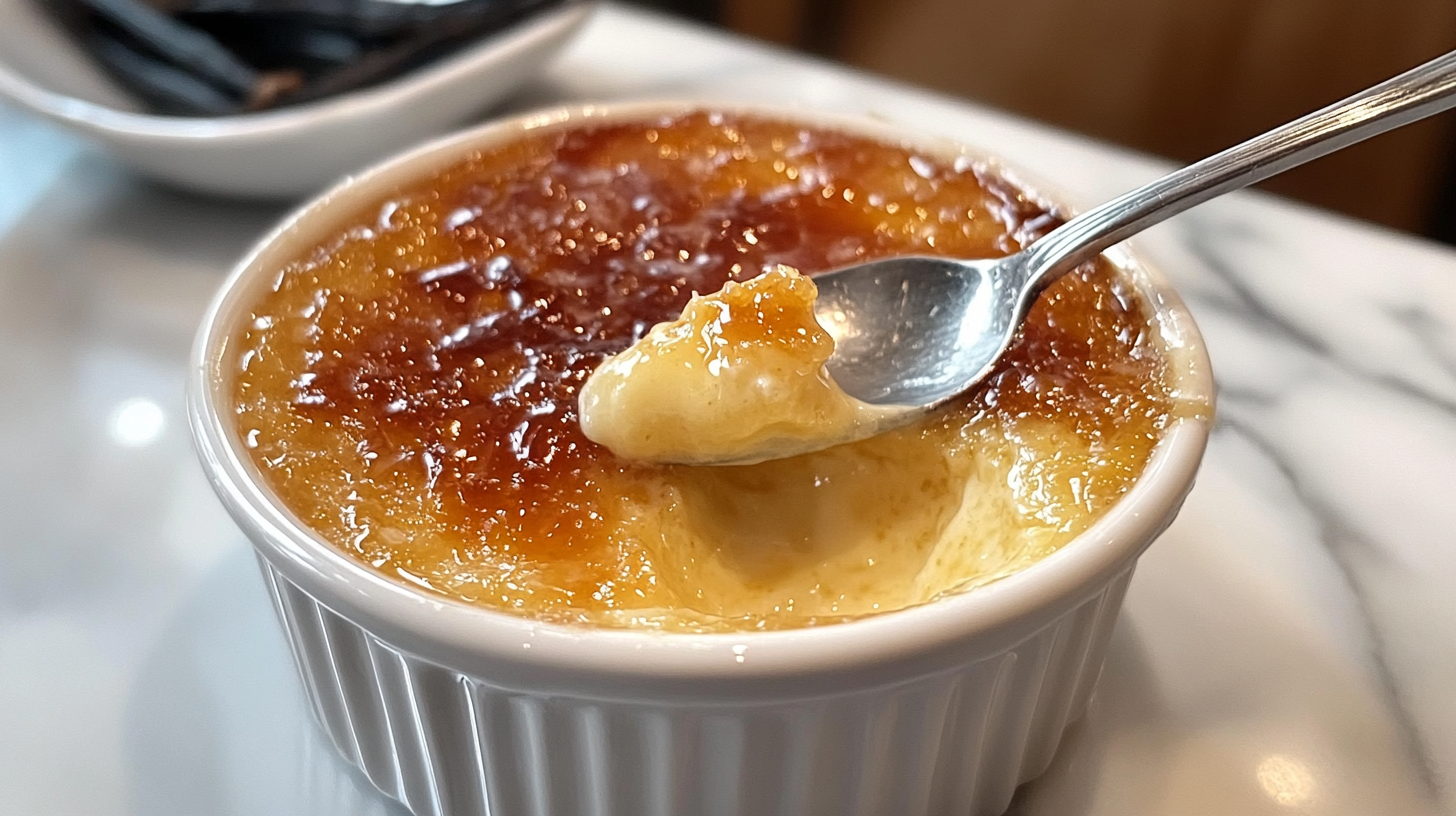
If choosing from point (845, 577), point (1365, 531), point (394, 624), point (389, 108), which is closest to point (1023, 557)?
point (845, 577)

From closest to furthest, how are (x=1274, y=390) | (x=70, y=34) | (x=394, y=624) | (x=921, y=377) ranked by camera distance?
(x=394, y=624), (x=921, y=377), (x=1274, y=390), (x=70, y=34)

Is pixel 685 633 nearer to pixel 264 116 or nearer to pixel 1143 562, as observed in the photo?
pixel 1143 562

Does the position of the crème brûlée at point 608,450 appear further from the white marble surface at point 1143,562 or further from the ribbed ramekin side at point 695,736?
the white marble surface at point 1143,562

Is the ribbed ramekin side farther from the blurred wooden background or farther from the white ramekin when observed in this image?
the blurred wooden background

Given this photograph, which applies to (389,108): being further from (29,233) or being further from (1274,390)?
(1274,390)

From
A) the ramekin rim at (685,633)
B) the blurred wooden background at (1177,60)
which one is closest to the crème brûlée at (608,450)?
the ramekin rim at (685,633)

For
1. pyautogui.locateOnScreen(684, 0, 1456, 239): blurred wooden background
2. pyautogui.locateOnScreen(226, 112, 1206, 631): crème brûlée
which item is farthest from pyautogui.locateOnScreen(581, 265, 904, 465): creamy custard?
pyautogui.locateOnScreen(684, 0, 1456, 239): blurred wooden background

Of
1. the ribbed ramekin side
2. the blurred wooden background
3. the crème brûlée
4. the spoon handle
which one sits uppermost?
the spoon handle
